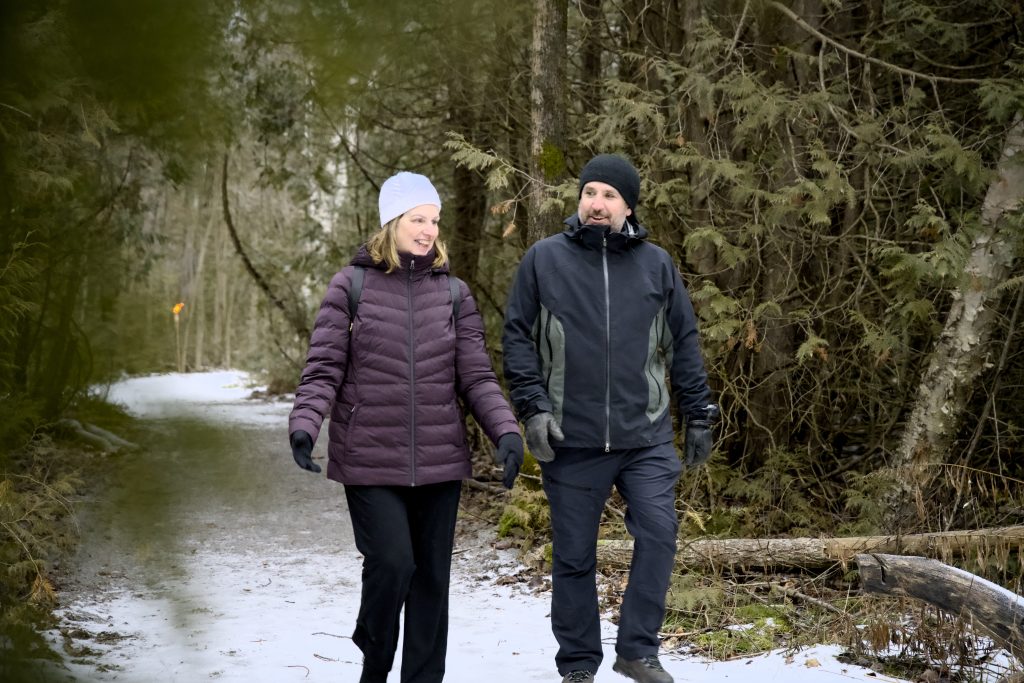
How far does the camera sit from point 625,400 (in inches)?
156

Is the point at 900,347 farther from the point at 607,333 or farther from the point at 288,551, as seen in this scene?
the point at 288,551

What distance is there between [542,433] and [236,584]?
3635 millimetres

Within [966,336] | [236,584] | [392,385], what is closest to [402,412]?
[392,385]

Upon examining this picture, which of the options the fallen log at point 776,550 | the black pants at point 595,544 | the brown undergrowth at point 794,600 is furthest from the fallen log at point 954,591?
the black pants at point 595,544

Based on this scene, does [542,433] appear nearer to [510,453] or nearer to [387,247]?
[510,453]

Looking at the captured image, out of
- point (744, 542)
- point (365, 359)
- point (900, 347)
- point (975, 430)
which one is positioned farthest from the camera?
point (900, 347)

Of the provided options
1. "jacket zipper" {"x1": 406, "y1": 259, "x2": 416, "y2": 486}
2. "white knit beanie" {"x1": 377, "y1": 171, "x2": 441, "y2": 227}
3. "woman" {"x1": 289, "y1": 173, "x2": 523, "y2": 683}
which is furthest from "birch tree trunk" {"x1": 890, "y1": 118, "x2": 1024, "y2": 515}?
"white knit beanie" {"x1": 377, "y1": 171, "x2": 441, "y2": 227}

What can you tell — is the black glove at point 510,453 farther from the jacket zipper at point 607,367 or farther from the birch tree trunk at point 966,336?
the birch tree trunk at point 966,336

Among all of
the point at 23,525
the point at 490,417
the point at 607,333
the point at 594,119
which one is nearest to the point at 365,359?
the point at 490,417

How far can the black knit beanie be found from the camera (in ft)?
13.4

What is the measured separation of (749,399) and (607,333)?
14.3 feet

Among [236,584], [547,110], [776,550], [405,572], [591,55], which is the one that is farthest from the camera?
[591,55]

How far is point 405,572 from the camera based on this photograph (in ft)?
11.8

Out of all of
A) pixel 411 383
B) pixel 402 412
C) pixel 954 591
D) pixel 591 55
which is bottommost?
pixel 954 591
